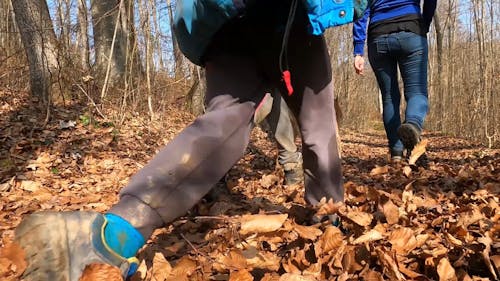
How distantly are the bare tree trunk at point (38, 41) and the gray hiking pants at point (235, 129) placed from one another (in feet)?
15.2

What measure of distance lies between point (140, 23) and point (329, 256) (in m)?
5.97

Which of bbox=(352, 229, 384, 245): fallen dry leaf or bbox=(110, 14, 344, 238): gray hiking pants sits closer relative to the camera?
bbox=(110, 14, 344, 238): gray hiking pants

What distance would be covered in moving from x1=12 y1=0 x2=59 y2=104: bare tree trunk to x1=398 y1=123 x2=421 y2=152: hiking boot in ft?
14.5

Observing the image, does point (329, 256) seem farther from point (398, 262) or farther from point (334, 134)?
point (334, 134)

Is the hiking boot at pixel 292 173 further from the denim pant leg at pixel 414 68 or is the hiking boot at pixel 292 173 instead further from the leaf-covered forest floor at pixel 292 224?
the denim pant leg at pixel 414 68

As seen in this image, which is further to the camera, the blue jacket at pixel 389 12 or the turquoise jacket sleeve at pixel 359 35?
the turquoise jacket sleeve at pixel 359 35

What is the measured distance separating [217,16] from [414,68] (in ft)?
9.35

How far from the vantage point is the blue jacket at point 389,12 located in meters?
3.83

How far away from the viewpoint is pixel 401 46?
381 centimetres

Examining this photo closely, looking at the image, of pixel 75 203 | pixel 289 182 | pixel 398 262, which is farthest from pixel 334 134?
pixel 75 203

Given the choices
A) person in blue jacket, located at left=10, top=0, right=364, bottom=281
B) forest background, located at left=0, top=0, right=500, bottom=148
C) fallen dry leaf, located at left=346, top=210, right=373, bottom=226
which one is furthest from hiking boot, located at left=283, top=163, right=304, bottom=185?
forest background, located at left=0, top=0, right=500, bottom=148

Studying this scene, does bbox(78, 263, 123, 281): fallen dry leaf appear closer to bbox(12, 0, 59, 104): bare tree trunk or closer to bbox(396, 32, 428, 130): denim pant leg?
bbox(396, 32, 428, 130): denim pant leg

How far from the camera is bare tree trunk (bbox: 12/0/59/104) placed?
5.58 metres

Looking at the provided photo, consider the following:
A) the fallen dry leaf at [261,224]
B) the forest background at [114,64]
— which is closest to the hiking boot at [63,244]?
the fallen dry leaf at [261,224]
